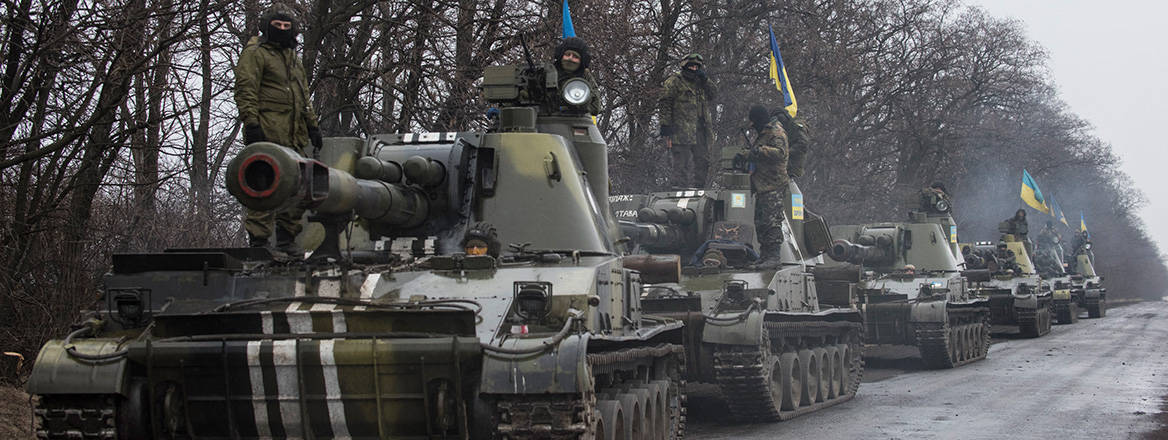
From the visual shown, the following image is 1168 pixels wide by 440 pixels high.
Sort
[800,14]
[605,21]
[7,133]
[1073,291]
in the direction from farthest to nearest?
1. [1073,291]
2. [800,14]
3. [605,21]
4. [7,133]

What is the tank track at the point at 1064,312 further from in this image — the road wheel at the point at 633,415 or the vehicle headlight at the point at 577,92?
the road wheel at the point at 633,415

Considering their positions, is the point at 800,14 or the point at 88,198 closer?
the point at 88,198

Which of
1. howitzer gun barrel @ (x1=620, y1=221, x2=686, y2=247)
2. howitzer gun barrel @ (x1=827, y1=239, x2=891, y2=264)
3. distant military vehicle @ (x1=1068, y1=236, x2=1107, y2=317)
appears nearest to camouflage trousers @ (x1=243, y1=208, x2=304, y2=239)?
howitzer gun barrel @ (x1=620, y1=221, x2=686, y2=247)

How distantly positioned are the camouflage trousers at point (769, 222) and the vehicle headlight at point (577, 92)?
5.57 metres

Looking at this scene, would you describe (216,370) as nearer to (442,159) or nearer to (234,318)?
(234,318)

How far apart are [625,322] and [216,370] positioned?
2990 millimetres

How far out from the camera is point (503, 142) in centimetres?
943

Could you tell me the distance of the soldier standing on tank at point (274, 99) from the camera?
8797 mm

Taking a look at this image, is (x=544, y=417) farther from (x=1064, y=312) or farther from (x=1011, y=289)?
(x=1064, y=312)

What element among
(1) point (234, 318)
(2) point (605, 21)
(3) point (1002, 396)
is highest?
(2) point (605, 21)

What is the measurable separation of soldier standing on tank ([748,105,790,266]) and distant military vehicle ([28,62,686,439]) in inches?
281

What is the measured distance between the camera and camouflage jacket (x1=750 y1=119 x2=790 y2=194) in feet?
52.6

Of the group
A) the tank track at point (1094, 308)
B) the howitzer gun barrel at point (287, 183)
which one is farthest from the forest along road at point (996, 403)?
the tank track at point (1094, 308)

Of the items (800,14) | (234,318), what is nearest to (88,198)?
(234,318)
